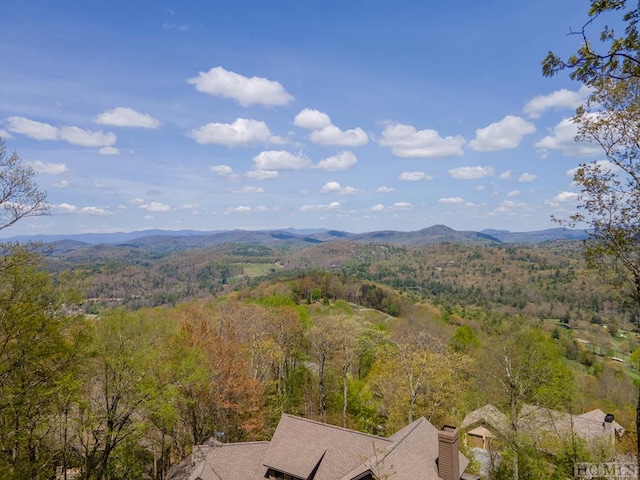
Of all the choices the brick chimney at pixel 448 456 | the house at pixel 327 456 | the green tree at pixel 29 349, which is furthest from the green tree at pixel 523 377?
the green tree at pixel 29 349

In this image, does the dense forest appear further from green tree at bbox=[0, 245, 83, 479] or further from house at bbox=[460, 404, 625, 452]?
house at bbox=[460, 404, 625, 452]

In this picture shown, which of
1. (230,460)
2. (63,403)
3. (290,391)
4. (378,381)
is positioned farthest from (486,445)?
(63,403)

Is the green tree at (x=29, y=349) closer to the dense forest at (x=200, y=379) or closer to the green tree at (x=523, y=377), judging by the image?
the dense forest at (x=200, y=379)

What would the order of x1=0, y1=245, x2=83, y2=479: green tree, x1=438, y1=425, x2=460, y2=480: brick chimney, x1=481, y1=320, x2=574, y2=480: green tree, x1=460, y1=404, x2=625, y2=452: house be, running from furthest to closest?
x1=460, y1=404, x2=625, y2=452: house → x1=481, y1=320, x2=574, y2=480: green tree → x1=438, y1=425, x2=460, y2=480: brick chimney → x1=0, y1=245, x2=83, y2=479: green tree

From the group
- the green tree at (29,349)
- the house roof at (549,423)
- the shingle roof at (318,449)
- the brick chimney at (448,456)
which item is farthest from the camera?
the house roof at (549,423)

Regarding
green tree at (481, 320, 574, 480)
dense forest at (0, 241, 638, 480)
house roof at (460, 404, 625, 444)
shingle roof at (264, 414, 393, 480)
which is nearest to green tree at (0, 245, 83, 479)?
dense forest at (0, 241, 638, 480)

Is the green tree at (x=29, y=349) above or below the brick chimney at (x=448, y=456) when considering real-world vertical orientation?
above
